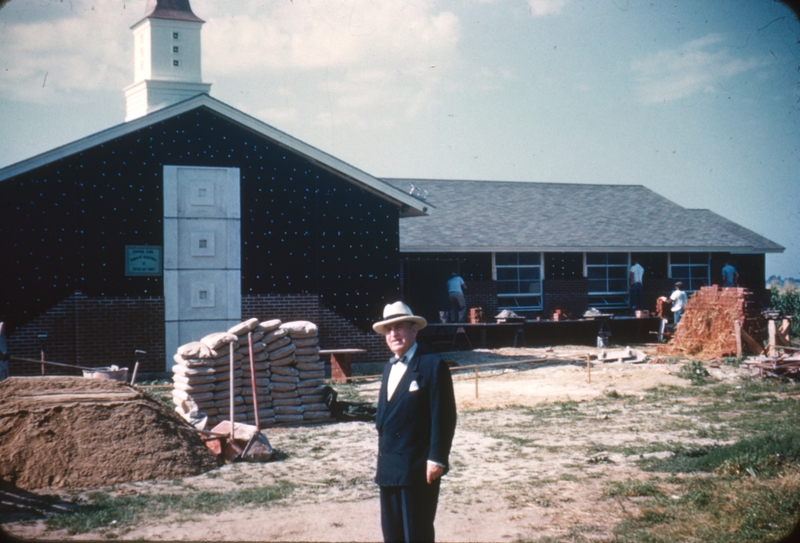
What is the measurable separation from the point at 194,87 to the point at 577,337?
70.7 feet

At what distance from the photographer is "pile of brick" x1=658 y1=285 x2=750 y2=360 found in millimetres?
20031

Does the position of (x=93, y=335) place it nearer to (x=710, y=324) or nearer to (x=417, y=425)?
(x=417, y=425)

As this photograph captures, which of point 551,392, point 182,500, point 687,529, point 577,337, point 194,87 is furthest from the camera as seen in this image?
point 194,87

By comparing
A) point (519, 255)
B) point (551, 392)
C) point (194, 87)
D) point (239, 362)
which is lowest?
point (551, 392)

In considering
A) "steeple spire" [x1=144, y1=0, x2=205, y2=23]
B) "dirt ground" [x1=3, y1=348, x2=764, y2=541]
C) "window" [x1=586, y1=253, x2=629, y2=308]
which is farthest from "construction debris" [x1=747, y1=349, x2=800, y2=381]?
"steeple spire" [x1=144, y1=0, x2=205, y2=23]

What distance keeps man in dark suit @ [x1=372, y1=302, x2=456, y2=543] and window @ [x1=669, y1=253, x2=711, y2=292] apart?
24.6 m

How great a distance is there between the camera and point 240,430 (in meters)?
10.1

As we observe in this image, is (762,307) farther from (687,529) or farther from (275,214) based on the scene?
(687,529)

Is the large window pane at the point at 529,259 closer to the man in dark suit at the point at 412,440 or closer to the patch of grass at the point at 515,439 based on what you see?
the patch of grass at the point at 515,439

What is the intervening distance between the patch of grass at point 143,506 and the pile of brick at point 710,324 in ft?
49.3

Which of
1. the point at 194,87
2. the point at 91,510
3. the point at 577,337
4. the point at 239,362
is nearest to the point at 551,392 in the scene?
the point at 239,362

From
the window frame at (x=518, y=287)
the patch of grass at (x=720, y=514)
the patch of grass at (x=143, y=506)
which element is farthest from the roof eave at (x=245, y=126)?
the patch of grass at (x=720, y=514)

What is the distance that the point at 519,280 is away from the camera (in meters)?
26.2

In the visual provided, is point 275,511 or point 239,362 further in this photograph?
point 239,362
